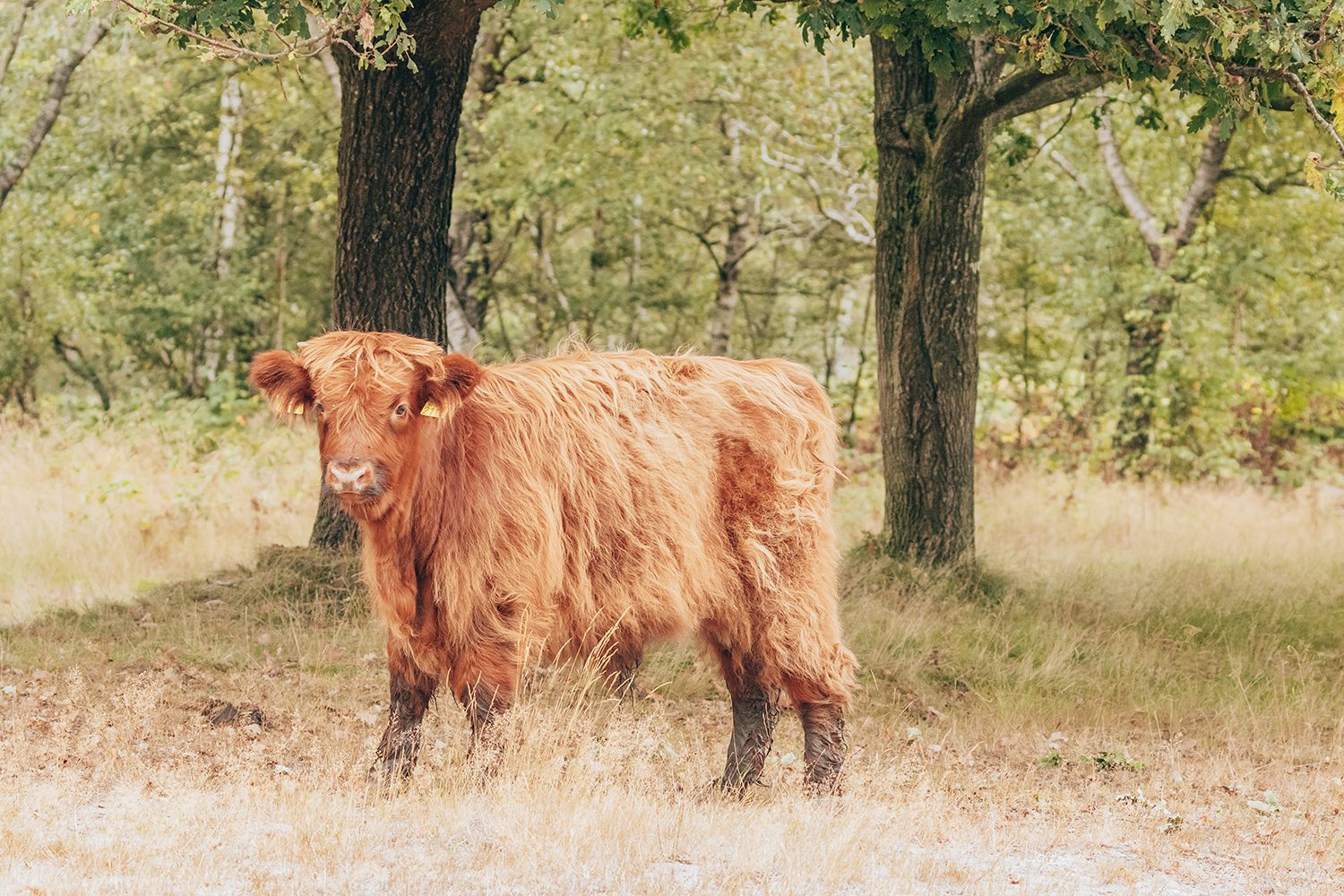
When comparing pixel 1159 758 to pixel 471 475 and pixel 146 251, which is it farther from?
pixel 146 251

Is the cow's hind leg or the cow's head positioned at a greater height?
the cow's head

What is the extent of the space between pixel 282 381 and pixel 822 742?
2867 mm

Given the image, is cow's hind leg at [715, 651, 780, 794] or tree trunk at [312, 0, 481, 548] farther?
tree trunk at [312, 0, 481, 548]

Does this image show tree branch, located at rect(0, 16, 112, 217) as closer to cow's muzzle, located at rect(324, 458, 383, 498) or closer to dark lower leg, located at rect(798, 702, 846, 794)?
cow's muzzle, located at rect(324, 458, 383, 498)

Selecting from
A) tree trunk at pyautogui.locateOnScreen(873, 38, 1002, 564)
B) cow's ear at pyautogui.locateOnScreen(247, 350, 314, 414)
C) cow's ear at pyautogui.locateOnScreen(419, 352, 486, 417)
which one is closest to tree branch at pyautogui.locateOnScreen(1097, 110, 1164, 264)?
tree trunk at pyautogui.locateOnScreen(873, 38, 1002, 564)

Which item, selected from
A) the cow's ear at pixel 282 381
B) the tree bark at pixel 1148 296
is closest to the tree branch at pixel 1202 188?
the tree bark at pixel 1148 296

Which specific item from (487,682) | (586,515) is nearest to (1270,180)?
(586,515)

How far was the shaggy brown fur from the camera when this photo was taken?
5.57 metres

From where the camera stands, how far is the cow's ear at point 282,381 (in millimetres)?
5535

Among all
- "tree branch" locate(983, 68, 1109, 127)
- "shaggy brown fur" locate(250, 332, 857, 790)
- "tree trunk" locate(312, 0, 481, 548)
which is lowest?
"shaggy brown fur" locate(250, 332, 857, 790)

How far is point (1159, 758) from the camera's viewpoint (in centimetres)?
772

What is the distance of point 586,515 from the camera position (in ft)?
20.0

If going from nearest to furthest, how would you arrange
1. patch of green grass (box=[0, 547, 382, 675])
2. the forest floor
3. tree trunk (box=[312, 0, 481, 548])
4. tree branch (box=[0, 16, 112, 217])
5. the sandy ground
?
the sandy ground → the forest floor → patch of green grass (box=[0, 547, 382, 675]) → tree trunk (box=[312, 0, 481, 548]) → tree branch (box=[0, 16, 112, 217])

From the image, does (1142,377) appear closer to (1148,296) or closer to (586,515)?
(1148,296)
